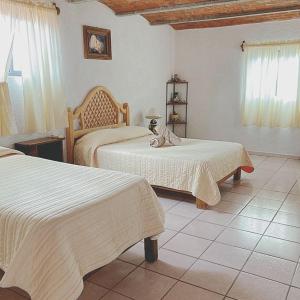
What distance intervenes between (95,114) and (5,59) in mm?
1576

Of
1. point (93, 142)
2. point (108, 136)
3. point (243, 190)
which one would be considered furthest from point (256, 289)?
point (108, 136)

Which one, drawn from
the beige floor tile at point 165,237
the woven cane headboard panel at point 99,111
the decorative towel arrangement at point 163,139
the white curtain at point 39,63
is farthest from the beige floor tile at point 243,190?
the white curtain at point 39,63

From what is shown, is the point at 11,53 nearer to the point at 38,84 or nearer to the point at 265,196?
the point at 38,84

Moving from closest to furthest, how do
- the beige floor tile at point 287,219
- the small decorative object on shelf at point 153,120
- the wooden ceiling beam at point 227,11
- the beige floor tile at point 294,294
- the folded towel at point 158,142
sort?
the beige floor tile at point 294,294, the beige floor tile at point 287,219, the folded towel at point 158,142, the wooden ceiling beam at point 227,11, the small decorative object on shelf at point 153,120

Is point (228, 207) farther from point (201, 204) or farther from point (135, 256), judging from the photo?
point (135, 256)

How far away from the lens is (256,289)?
206 centimetres

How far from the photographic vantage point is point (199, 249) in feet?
8.45

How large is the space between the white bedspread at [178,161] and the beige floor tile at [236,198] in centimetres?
27

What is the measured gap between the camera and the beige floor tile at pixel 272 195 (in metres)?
3.70

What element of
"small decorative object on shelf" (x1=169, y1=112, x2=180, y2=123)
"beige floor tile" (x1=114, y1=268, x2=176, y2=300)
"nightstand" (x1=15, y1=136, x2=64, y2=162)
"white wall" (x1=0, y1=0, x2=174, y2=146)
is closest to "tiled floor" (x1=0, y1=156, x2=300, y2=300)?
"beige floor tile" (x1=114, y1=268, x2=176, y2=300)

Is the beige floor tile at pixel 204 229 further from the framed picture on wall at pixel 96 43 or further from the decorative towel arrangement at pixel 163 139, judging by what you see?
the framed picture on wall at pixel 96 43

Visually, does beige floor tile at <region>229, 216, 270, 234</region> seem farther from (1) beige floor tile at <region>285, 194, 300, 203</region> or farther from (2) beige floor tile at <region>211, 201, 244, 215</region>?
(1) beige floor tile at <region>285, 194, 300, 203</region>

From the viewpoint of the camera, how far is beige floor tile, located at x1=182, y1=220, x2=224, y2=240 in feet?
9.23

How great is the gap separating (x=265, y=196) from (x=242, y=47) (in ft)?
9.56
